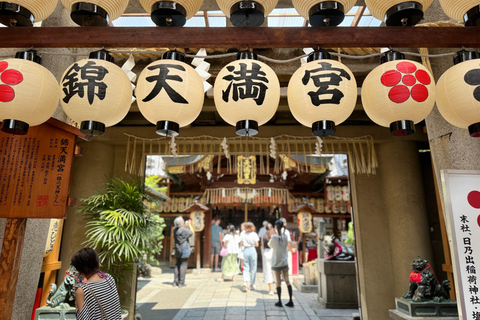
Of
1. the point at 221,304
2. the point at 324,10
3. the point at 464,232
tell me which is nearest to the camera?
the point at 324,10

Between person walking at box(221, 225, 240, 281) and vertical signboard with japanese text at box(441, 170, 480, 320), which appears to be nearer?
vertical signboard with japanese text at box(441, 170, 480, 320)

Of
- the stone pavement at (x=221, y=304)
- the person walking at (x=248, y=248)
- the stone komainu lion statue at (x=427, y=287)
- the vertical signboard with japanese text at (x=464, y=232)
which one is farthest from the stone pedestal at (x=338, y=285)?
the vertical signboard with japanese text at (x=464, y=232)

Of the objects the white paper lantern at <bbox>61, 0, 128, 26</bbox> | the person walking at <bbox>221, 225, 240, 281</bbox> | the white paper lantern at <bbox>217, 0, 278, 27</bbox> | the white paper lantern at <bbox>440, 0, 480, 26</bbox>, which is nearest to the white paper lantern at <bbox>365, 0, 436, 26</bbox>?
the white paper lantern at <bbox>440, 0, 480, 26</bbox>

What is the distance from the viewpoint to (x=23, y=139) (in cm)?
228

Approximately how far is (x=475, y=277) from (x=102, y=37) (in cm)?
281

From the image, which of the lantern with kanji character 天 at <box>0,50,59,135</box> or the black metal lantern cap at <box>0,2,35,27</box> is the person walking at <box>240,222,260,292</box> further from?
the black metal lantern cap at <box>0,2,35,27</box>

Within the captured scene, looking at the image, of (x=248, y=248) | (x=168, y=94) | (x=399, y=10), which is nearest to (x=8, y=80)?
(x=168, y=94)

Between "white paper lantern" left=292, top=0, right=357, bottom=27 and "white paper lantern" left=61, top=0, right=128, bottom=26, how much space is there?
1045 millimetres

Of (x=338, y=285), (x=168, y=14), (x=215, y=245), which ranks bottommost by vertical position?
(x=338, y=285)

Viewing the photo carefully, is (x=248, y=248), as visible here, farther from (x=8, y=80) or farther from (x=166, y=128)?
(x=8, y=80)

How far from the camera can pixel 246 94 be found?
5.16ft

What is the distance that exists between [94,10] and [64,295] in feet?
10.4

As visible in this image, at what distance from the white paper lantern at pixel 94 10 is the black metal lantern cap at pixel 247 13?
658mm

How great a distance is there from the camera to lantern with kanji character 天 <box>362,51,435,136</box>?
1524 millimetres
